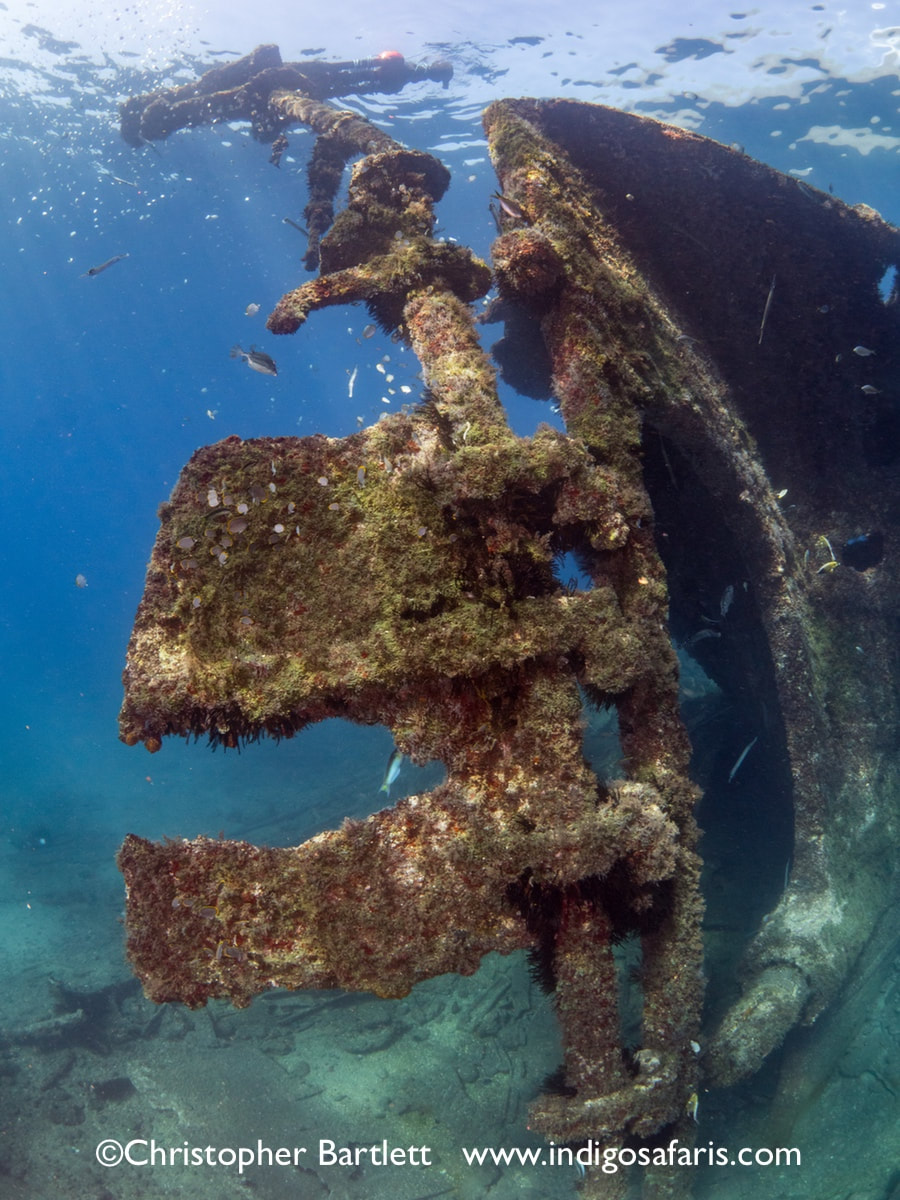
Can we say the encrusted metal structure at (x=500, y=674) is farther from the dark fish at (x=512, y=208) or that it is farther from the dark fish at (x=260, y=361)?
the dark fish at (x=260, y=361)

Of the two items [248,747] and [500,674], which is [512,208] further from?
[248,747]

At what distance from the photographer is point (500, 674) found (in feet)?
13.0

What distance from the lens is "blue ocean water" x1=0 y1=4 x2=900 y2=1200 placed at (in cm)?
866

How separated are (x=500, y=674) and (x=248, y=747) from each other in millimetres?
20341

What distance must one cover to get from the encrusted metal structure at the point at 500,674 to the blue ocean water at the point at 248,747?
1636 millimetres

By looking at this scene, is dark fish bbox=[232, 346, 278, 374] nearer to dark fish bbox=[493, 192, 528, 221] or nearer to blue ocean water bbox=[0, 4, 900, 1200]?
blue ocean water bbox=[0, 4, 900, 1200]

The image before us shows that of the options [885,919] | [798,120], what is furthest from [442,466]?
[798,120]

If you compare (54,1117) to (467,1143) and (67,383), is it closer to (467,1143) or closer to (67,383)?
(467,1143)

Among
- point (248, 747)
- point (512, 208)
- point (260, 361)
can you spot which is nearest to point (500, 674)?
point (512, 208)

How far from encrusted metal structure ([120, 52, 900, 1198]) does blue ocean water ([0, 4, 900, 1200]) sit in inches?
64.4

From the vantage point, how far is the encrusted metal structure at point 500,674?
342cm

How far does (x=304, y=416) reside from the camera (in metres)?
136

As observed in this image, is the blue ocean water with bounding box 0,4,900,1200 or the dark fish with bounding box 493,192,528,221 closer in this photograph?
the dark fish with bounding box 493,192,528,221

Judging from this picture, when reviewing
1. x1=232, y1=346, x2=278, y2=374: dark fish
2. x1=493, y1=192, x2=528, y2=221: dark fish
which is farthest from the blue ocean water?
x1=493, y1=192, x2=528, y2=221: dark fish
